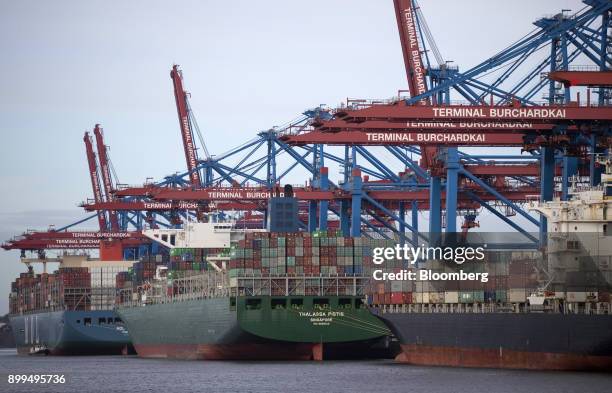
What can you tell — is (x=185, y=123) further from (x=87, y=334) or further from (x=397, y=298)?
(x=397, y=298)

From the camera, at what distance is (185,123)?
120 meters

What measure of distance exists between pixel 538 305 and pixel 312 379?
9.78 metres

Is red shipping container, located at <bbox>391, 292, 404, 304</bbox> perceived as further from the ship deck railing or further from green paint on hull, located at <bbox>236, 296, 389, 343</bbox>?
green paint on hull, located at <bbox>236, 296, 389, 343</bbox>

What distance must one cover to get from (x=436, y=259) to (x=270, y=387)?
13.1 metres

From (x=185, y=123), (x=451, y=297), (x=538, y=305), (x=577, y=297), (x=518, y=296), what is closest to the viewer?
(x=577, y=297)

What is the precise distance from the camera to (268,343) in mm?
74250

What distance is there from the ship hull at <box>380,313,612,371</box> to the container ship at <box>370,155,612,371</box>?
40 millimetres

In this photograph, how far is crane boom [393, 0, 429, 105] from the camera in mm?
78750

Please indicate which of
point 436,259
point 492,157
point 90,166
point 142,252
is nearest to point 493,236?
point 436,259

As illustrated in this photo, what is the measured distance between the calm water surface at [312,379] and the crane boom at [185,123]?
45107 millimetres

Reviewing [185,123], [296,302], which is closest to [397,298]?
[296,302]

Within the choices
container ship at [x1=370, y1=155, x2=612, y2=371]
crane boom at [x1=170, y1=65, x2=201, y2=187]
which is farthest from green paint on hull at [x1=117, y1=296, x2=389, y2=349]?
crane boom at [x1=170, y1=65, x2=201, y2=187]

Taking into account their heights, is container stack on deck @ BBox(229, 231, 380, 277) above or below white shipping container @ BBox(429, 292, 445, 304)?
above

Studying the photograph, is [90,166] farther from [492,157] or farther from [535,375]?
[535,375]
